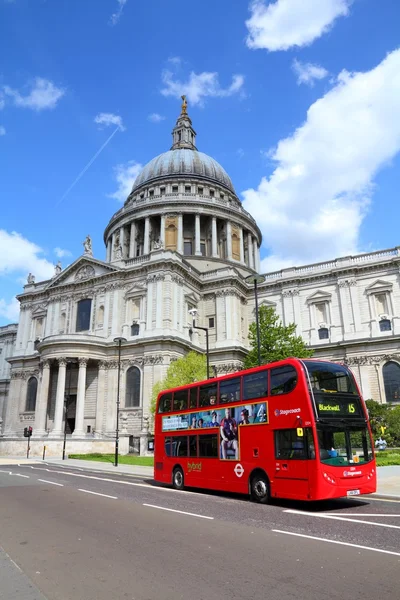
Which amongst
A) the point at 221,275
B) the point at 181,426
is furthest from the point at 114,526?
the point at 221,275

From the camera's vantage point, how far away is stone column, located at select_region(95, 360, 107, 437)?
151 feet

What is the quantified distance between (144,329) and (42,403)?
1287 centimetres

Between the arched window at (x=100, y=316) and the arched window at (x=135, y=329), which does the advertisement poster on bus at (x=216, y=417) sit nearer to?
the arched window at (x=135, y=329)

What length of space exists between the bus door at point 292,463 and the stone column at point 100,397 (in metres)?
34.6

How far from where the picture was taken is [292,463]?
43.0 ft

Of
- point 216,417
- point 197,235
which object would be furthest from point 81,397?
point 216,417

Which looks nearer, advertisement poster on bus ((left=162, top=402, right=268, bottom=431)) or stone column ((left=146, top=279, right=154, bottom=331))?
advertisement poster on bus ((left=162, top=402, right=268, bottom=431))

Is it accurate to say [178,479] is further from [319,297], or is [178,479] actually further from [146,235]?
[146,235]

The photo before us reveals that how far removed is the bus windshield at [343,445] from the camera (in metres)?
12.7

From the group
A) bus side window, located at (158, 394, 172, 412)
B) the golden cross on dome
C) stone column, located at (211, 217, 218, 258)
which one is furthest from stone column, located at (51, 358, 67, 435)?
the golden cross on dome

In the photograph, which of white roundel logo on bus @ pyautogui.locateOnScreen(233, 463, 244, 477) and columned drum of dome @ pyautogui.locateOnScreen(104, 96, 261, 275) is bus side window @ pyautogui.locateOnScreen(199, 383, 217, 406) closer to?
white roundel logo on bus @ pyautogui.locateOnScreen(233, 463, 244, 477)

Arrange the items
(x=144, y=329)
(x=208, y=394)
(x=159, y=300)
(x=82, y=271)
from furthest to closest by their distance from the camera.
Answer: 1. (x=82, y=271)
2. (x=144, y=329)
3. (x=159, y=300)
4. (x=208, y=394)

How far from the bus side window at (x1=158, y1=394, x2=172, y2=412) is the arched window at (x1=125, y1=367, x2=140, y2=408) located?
25588 mm

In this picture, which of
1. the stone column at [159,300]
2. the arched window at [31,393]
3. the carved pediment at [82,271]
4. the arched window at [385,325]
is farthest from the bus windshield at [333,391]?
the arched window at [31,393]
